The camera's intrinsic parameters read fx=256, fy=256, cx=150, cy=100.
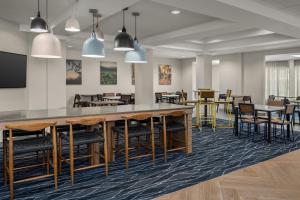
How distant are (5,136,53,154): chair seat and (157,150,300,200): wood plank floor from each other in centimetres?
208

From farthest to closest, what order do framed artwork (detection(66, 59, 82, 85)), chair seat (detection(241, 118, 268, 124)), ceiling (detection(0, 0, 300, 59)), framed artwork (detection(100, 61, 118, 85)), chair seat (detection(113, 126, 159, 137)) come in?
framed artwork (detection(100, 61, 118, 85)) < framed artwork (detection(66, 59, 82, 85)) < chair seat (detection(241, 118, 268, 124)) < ceiling (detection(0, 0, 300, 59)) < chair seat (detection(113, 126, 159, 137))

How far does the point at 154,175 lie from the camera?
3818 mm

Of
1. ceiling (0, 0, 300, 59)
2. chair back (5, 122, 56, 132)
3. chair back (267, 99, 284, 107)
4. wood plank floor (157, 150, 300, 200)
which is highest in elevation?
ceiling (0, 0, 300, 59)

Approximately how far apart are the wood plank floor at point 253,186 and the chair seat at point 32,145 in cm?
208

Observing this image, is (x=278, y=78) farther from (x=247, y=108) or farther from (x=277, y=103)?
(x=247, y=108)

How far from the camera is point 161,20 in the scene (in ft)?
20.9

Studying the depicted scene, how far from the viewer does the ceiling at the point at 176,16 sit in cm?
433

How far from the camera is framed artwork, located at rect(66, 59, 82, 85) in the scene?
11016 mm

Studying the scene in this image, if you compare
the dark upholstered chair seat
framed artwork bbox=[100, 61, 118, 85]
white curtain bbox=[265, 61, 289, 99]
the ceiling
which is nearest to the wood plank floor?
the dark upholstered chair seat

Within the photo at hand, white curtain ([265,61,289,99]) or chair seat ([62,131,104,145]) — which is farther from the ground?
white curtain ([265,61,289,99])

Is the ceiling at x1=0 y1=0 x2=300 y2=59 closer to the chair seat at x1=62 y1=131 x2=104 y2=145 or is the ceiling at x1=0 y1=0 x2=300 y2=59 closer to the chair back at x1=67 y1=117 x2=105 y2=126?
the chair back at x1=67 y1=117 x2=105 y2=126

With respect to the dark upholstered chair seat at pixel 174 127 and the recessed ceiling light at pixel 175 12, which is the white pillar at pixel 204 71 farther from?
the dark upholstered chair seat at pixel 174 127

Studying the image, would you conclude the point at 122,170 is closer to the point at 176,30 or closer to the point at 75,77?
the point at 176,30

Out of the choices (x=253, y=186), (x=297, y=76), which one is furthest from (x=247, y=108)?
(x=297, y=76)
